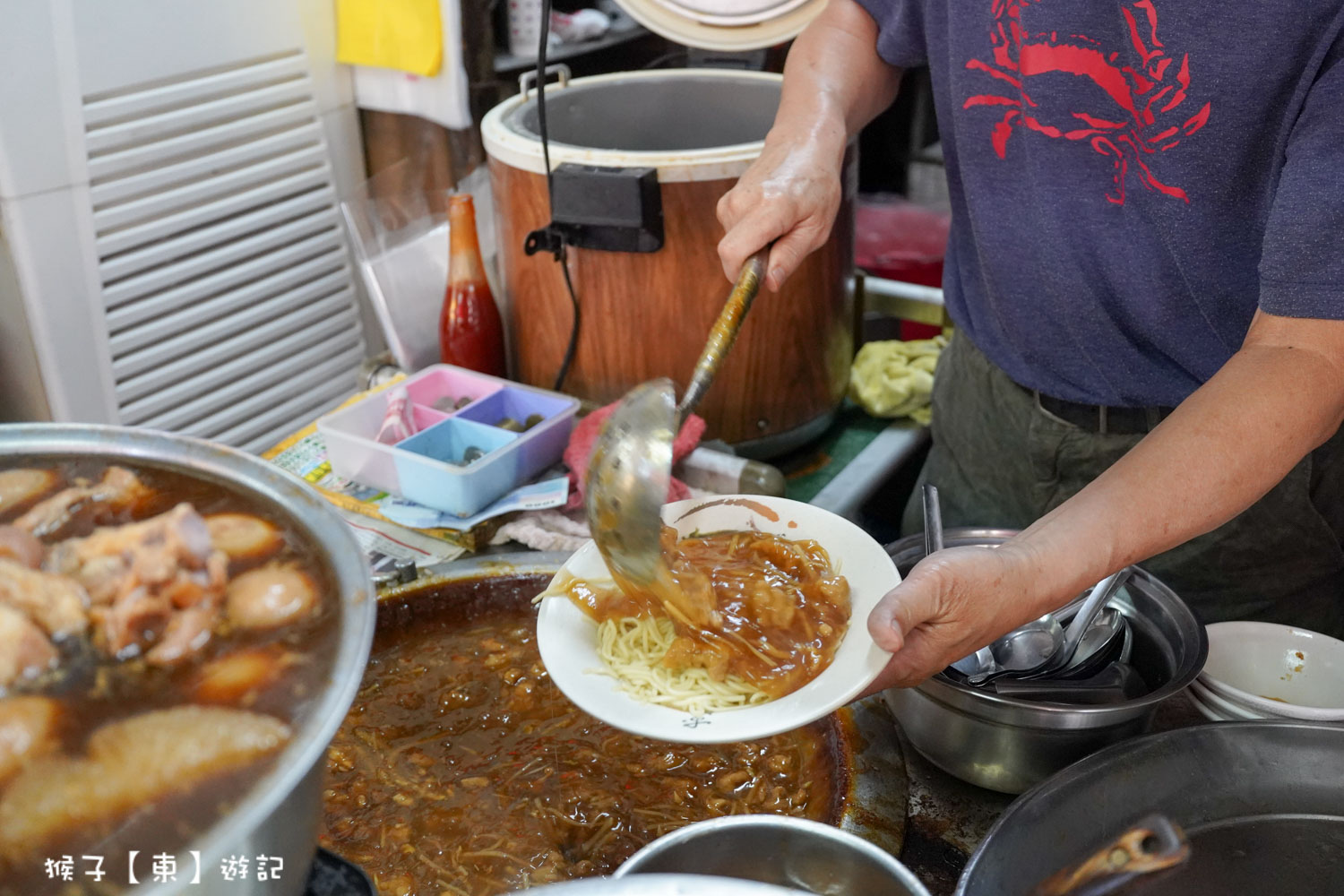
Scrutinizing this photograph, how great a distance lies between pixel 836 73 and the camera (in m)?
2.33

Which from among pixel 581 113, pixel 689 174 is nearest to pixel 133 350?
pixel 581 113

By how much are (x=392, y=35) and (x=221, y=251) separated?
0.92 meters

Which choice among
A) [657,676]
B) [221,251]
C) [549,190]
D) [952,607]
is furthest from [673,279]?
[221,251]

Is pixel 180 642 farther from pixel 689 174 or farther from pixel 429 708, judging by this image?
pixel 689 174

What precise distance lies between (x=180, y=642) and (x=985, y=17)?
180cm

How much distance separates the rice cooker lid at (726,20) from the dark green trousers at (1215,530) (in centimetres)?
104

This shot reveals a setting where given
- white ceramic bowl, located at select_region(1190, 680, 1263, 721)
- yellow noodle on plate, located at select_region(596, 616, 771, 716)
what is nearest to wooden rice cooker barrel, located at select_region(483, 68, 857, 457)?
yellow noodle on plate, located at select_region(596, 616, 771, 716)

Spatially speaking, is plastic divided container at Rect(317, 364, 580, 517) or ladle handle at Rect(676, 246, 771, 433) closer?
ladle handle at Rect(676, 246, 771, 433)

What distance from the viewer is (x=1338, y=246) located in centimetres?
141

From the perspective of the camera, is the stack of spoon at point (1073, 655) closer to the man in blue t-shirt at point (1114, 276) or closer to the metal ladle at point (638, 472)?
the man in blue t-shirt at point (1114, 276)

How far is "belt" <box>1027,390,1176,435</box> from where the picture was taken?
211cm

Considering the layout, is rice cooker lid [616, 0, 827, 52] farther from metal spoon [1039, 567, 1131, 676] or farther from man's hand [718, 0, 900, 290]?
metal spoon [1039, 567, 1131, 676]

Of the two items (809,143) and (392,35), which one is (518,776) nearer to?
(809,143)

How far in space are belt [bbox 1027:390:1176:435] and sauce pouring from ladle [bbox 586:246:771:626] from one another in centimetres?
88
